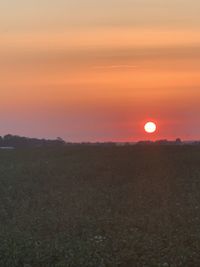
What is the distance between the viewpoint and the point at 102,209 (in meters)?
15.9

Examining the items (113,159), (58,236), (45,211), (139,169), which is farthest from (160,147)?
(58,236)

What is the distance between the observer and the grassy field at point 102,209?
463 inches

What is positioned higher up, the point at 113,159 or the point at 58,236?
the point at 113,159

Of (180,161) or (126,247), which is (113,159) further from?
(126,247)

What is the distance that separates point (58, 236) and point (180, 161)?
994 centimetres

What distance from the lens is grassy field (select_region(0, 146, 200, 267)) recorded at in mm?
11758

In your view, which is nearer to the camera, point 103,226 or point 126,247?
point 126,247

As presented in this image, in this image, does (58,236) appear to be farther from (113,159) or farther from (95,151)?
(95,151)

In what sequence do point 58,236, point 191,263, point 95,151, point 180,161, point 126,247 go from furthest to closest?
point 95,151, point 180,161, point 58,236, point 126,247, point 191,263

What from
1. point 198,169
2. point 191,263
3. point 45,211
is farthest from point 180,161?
point 191,263

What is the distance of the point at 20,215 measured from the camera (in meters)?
15.7

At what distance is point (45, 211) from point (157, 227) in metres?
3.33

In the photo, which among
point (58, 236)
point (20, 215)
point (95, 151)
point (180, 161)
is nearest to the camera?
point (58, 236)

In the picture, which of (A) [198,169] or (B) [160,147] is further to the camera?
(B) [160,147]
